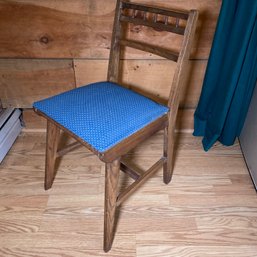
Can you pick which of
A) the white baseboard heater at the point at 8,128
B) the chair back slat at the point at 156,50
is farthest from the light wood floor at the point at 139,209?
the chair back slat at the point at 156,50

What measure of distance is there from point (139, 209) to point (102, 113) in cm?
50

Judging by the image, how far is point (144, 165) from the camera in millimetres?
1334

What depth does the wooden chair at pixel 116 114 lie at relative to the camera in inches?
31.4

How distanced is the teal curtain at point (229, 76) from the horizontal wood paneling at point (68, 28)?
88 mm

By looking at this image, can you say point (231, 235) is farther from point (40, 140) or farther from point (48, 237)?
point (40, 140)

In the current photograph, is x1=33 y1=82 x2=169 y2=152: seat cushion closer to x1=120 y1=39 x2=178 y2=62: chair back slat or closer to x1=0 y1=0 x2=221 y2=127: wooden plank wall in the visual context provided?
x1=120 y1=39 x2=178 y2=62: chair back slat

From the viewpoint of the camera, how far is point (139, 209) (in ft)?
3.65

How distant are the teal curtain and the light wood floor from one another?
0.17m

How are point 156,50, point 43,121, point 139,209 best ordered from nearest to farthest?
point 156,50 → point 139,209 → point 43,121

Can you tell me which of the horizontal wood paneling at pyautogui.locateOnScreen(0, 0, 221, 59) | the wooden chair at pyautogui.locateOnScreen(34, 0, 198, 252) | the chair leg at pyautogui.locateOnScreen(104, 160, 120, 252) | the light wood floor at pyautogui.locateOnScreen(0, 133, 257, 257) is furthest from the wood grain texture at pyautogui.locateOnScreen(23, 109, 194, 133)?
the chair leg at pyautogui.locateOnScreen(104, 160, 120, 252)

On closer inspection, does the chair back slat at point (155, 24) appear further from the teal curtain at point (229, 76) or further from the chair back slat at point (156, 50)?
the teal curtain at point (229, 76)

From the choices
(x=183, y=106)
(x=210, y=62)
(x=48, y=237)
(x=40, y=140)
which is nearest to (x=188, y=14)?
(x=210, y=62)

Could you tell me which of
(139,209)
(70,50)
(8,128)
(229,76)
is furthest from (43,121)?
(229,76)

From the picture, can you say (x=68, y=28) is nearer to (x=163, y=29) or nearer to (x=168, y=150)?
(x=163, y=29)
